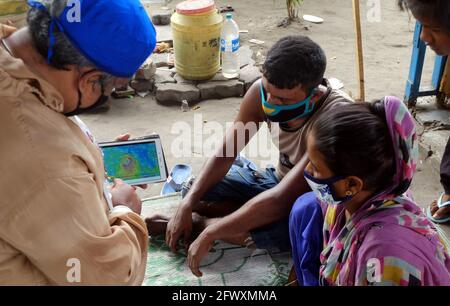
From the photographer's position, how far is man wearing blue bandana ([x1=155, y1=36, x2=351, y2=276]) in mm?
2209

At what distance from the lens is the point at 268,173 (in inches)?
109

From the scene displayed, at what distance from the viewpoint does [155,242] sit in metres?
2.68

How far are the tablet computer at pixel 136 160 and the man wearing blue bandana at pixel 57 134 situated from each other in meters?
1.02

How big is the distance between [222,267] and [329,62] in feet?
11.9

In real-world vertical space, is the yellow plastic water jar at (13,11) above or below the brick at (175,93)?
above

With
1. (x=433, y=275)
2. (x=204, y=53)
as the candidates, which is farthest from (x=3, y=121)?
(x=204, y=53)

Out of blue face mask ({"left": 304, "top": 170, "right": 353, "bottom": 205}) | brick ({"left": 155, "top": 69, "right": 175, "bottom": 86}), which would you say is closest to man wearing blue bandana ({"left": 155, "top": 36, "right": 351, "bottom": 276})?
blue face mask ({"left": 304, "top": 170, "right": 353, "bottom": 205})

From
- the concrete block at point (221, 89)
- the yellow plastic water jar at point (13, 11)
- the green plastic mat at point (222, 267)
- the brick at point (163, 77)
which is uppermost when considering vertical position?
the yellow plastic water jar at point (13, 11)

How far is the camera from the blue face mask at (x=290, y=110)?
88.6 inches

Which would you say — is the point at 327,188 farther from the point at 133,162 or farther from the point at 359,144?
the point at 133,162

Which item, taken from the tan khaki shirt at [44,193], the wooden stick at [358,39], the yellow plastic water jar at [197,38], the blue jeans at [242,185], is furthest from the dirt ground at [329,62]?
the tan khaki shirt at [44,193]

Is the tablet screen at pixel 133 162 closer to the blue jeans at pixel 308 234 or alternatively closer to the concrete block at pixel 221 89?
the blue jeans at pixel 308 234

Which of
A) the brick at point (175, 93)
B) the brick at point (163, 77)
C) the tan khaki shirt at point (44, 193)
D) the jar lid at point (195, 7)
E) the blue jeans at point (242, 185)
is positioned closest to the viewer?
the tan khaki shirt at point (44, 193)

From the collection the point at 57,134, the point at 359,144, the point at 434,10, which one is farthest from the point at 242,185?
the point at 57,134
